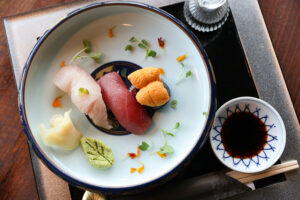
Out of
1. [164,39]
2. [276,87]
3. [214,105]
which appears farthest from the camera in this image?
[276,87]

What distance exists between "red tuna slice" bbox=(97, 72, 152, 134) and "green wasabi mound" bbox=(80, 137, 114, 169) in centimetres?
13

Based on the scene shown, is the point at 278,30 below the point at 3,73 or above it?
above

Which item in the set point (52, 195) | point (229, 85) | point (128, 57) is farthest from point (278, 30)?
point (52, 195)

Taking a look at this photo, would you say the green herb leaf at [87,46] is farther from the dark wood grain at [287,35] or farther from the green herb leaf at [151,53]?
the dark wood grain at [287,35]

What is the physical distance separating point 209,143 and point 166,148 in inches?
8.1

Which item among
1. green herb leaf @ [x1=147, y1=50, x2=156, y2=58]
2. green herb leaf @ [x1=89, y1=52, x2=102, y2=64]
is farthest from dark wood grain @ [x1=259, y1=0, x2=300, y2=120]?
green herb leaf @ [x1=89, y1=52, x2=102, y2=64]

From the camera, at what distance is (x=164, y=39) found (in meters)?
1.28

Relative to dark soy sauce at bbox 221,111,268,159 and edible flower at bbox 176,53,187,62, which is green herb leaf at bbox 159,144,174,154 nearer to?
dark soy sauce at bbox 221,111,268,159

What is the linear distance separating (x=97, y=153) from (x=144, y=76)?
39cm

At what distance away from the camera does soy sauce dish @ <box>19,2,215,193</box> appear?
1.19 metres

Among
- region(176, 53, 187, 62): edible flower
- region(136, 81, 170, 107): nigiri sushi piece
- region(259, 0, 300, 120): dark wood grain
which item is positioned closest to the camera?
region(136, 81, 170, 107): nigiri sushi piece

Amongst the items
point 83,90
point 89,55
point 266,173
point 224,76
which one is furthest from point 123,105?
point 266,173

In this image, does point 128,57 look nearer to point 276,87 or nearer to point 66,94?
point 66,94

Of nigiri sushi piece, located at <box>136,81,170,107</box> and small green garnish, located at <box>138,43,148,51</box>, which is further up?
small green garnish, located at <box>138,43,148,51</box>
